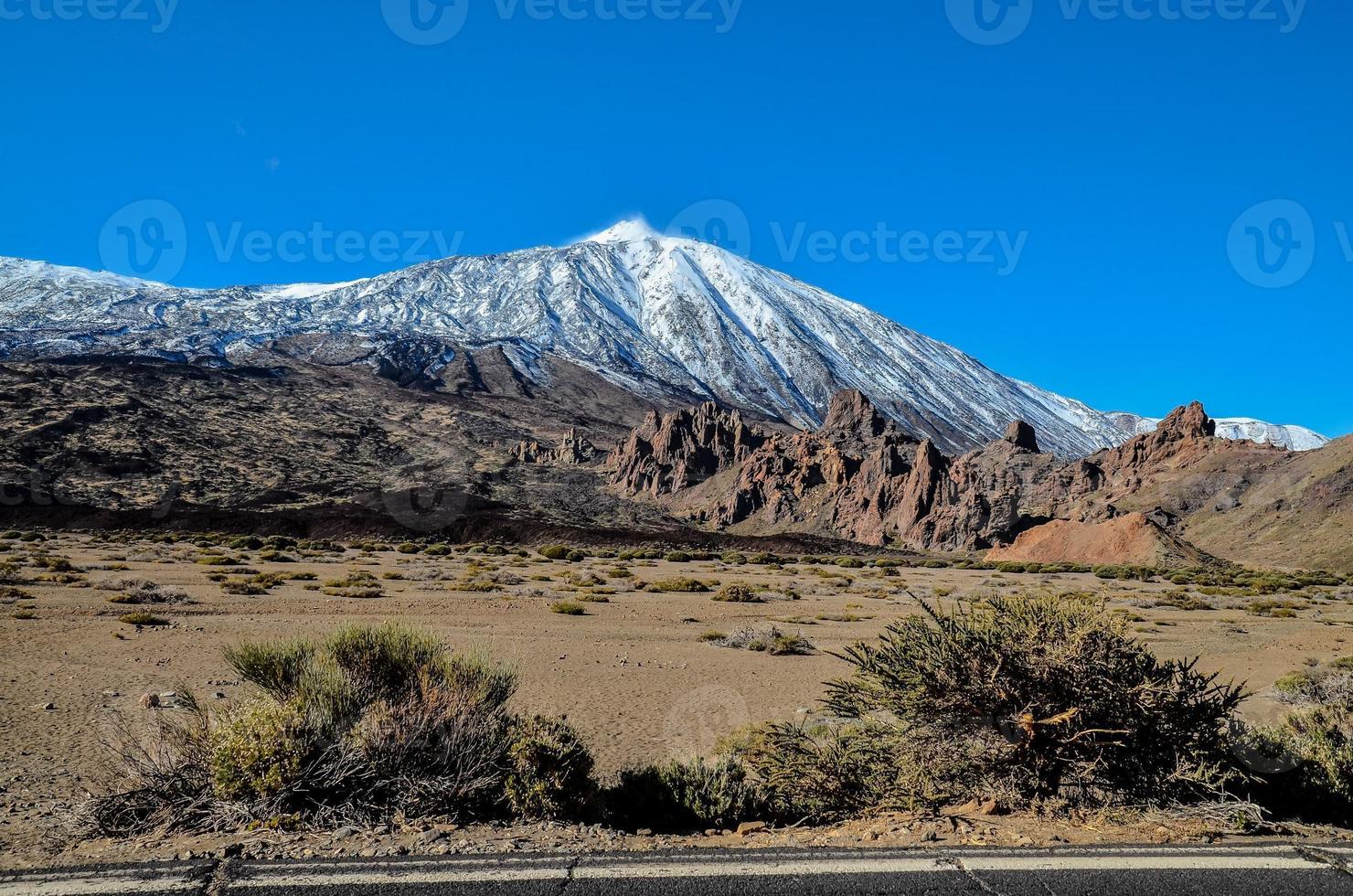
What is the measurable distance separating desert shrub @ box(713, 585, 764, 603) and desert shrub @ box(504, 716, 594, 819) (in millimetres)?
17661

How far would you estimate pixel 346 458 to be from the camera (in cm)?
7744

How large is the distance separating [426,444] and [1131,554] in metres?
73.1

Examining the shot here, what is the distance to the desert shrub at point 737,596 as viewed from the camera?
2308 centimetres

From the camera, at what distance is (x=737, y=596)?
23422 millimetres

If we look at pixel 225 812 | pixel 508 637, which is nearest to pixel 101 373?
pixel 508 637

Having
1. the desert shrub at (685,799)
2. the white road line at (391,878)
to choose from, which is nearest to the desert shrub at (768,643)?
the desert shrub at (685,799)

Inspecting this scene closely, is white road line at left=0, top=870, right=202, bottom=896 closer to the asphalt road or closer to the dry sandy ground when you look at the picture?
the asphalt road

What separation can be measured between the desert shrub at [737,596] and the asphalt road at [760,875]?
1883cm

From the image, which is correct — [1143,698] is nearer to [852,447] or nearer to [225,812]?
[225,812]

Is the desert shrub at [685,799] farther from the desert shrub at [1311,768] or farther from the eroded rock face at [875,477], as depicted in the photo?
the eroded rock face at [875,477]

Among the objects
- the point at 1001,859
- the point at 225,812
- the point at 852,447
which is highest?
the point at 852,447

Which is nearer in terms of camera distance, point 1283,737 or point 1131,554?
point 1283,737

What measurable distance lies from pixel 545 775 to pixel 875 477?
191 feet

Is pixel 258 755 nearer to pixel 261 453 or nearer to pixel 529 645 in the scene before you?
pixel 529 645
